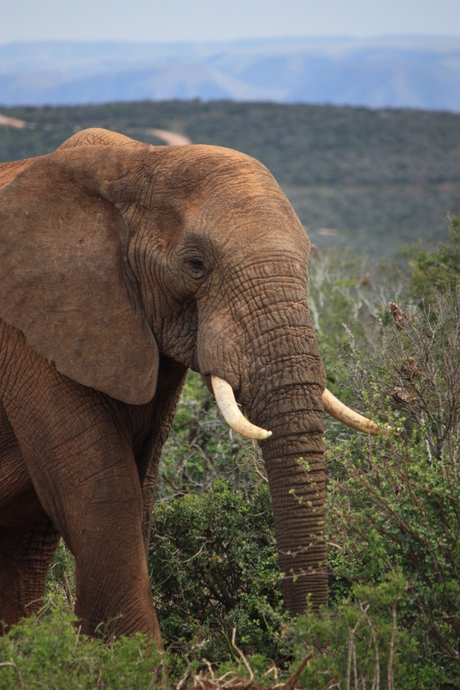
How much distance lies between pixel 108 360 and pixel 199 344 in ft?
1.46

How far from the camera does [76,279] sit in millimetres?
4086

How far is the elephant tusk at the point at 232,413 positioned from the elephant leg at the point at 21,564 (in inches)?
71.8

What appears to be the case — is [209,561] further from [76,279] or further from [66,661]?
[76,279]

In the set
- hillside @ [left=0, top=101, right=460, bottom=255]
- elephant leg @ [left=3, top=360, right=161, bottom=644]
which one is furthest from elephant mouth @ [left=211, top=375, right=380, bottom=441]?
Answer: hillside @ [left=0, top=101, right=460, bottom=255]

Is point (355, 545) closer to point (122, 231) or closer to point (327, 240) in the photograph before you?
point (122, 231)

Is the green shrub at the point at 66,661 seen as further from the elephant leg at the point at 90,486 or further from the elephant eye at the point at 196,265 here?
the elephant eye at the point at 196,265

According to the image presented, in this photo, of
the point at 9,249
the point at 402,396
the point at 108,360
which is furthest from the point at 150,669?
the point at 9,249

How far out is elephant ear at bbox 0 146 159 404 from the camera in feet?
13.3

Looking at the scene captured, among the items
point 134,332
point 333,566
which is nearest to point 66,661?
point 134,332

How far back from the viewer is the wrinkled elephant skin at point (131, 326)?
3799mm

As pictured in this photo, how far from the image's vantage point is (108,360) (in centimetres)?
404

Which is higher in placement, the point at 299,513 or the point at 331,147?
the point at 331,147

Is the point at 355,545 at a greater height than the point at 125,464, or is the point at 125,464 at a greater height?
the point at 125,464

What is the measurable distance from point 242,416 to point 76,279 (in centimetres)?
108
